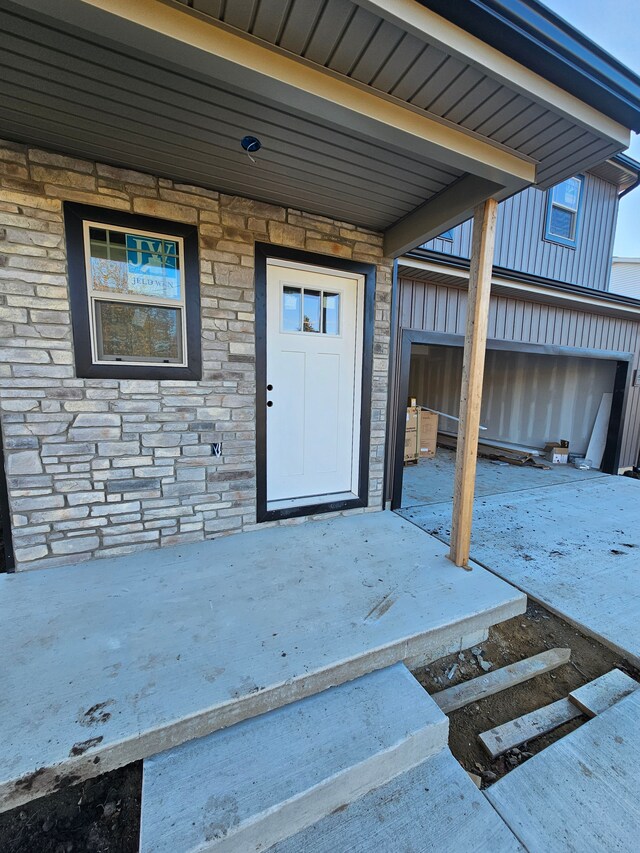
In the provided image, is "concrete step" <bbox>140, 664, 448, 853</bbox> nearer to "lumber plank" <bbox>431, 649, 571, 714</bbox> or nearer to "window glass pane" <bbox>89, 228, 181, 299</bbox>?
"lumber plank" <bbox>431, 649, 571, 714</bbox>

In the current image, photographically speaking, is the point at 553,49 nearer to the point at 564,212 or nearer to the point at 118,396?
the point at 118,396

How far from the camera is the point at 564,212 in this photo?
6004 mm

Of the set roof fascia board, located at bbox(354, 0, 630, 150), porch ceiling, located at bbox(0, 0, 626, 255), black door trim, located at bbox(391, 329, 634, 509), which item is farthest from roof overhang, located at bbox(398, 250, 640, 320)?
roof fascia board, located at bbox(354, 0, 630, 150)

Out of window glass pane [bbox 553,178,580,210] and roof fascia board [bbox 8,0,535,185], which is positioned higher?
window glass pane [bbox 553,178,580,210]

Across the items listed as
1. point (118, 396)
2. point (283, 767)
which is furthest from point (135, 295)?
point (283, 767)

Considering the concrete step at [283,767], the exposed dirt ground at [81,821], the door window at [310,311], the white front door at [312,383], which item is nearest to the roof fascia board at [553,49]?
the white front door at [312,383]

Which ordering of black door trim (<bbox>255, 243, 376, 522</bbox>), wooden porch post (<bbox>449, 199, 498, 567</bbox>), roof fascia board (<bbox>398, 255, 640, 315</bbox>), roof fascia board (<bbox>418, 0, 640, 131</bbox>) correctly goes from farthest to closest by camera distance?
roof fascia board (<bbox>398, 255, 640, 315</bbox>) < black door trim (<bbox>255, 243, 376, 522</bbox>) < wooden porch post (<bbox>449, 199, 498, 567</bbox>) < roof fascia board (<bbox>418, 0, 640, 131</bbox>)

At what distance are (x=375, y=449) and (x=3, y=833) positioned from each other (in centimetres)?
298

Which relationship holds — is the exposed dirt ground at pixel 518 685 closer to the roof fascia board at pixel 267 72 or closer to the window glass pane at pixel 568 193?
the roof fascia board at pixel 267 72

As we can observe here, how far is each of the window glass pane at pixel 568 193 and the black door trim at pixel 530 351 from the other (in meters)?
2.53

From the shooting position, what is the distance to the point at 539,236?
574 centimetres

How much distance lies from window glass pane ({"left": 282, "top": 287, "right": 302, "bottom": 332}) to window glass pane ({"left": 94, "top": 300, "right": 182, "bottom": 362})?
0.86 meters

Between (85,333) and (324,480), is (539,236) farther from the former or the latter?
(85,333)

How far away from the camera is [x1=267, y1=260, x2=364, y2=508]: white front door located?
3.03 m
